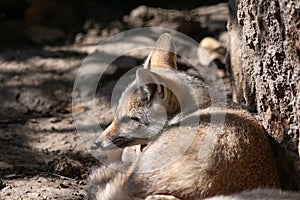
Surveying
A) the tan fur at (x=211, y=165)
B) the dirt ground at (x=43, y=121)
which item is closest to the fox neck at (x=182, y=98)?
the tan fur at (x=211, y=165)

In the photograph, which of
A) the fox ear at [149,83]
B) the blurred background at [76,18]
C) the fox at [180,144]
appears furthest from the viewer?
the blurred background at [76,18]

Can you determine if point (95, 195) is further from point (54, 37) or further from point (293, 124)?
point (54, 37)

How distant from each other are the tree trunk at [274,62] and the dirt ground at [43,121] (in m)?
1.36

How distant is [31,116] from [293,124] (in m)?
2.74

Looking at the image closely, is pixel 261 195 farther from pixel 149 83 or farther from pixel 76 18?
pixel 76 18

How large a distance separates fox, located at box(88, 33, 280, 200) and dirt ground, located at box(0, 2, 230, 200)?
16.7 inches

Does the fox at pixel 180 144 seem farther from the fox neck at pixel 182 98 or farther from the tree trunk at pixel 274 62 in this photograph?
the tree trunk at pixel 274 62

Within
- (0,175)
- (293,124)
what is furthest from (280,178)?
(0,175)

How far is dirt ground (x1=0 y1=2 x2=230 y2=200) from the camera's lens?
5.07 meters

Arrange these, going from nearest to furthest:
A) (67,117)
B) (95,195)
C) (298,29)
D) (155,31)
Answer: (298,29)
(95,195)
(67,117)
(155,31)

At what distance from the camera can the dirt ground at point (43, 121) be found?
200 inches

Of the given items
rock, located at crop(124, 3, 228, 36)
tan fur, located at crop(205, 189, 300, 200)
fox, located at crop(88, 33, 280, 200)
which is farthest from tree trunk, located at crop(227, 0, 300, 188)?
rock, located at crop(124, 3, 228, 36)

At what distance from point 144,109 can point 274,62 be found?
1.03 metres

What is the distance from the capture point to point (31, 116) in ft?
20.9
